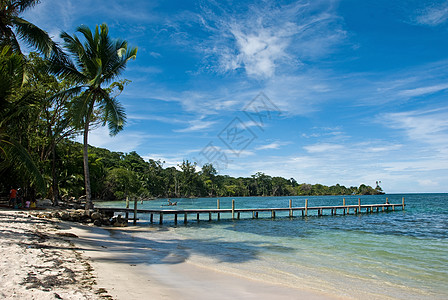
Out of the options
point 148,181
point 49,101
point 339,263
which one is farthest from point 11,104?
point 148,181

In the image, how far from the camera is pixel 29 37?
12.3 meters

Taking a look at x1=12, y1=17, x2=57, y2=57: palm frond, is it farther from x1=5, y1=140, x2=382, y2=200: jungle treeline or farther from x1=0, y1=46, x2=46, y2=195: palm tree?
x1=5, y1=140, x2=382, y2=200: jungle treeline

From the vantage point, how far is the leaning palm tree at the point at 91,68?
14742 mm

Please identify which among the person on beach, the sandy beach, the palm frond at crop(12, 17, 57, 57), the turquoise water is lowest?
the turquoise water

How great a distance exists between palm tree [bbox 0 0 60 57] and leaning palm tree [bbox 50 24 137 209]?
74.0 inches

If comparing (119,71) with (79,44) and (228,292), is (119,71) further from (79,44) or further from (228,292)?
(228,292)

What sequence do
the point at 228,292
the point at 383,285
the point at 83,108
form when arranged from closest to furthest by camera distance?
the point at 228,292 → the point at 383,285 → the point at 83,108

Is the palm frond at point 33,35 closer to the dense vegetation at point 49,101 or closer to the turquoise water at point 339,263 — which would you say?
the dense vegetation at point 49,101

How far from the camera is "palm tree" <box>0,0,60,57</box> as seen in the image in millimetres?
11609

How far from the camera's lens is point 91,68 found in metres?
15.4

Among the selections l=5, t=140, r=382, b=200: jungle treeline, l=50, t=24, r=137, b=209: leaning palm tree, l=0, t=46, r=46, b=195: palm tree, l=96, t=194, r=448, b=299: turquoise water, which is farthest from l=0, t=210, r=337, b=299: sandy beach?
l=5, t=140, r=382, b=200: jungle treeline

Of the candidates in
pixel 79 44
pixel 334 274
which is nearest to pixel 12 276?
pixel 334 274

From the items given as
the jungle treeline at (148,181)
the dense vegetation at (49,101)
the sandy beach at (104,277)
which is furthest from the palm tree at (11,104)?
the jungle treeline at (148,181)

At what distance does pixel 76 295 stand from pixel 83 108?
12.5 metres
